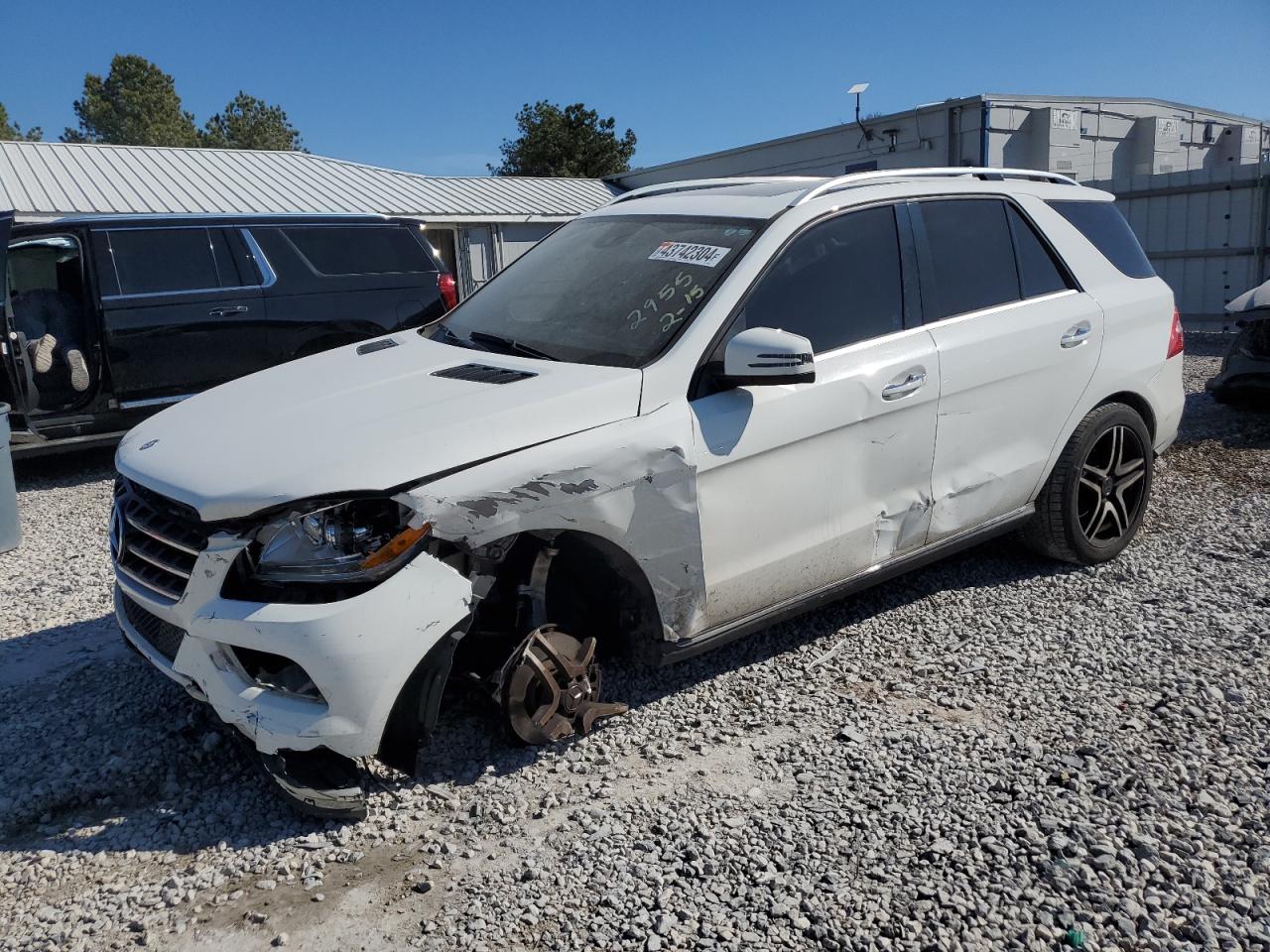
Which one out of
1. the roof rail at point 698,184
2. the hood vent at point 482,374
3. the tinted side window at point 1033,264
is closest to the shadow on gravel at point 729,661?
the hood vent at point 482,374

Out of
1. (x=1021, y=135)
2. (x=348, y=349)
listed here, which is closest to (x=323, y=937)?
(x=348, y=349)

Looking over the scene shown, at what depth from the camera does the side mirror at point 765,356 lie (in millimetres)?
3213

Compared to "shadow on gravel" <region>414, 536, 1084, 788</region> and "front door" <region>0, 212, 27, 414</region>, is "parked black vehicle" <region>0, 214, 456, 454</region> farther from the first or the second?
"shadow on gravel" <region>414, 536, 1084, 788</region>

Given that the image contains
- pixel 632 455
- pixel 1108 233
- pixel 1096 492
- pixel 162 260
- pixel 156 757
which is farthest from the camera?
pixel 162 260

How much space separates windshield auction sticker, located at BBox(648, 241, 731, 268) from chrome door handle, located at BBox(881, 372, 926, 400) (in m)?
0.82

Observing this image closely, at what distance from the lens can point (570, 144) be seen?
1754 inches

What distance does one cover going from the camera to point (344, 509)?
109 inches

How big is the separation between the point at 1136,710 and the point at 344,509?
2.81 m

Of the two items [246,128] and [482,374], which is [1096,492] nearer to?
[482,374]

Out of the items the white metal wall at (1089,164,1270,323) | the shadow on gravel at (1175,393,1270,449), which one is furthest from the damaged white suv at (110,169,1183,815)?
the white metal wall at (1089,164,1270,323)

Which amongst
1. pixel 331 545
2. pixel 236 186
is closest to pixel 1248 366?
pixel 331 545

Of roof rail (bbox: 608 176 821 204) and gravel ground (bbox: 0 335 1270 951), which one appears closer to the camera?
gravel ground (bbox: 0 335 1270 951)

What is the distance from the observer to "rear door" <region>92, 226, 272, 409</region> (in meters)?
7.59

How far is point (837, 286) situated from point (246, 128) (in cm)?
7759
